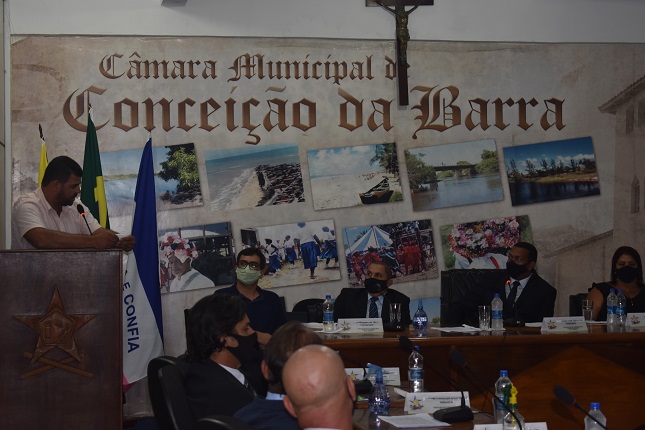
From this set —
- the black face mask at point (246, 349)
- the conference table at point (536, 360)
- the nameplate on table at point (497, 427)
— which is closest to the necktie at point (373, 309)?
the conference table at point (536, 360)

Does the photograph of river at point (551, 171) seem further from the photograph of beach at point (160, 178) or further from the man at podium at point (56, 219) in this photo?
the man at podium at point (56, 219)

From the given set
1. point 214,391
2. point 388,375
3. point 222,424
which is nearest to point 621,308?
point 388,375

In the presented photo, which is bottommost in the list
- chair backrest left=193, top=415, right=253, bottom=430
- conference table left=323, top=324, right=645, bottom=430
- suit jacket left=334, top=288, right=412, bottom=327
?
conference table left=323, top=324, right=645, bottom=430

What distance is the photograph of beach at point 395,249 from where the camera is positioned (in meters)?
7.38

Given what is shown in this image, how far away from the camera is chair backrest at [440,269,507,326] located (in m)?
6.58

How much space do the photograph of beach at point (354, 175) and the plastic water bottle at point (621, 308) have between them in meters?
2.03

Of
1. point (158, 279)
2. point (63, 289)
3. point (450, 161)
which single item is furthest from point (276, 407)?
point (450, 161)

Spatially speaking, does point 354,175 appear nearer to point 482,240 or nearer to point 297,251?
point 297,251

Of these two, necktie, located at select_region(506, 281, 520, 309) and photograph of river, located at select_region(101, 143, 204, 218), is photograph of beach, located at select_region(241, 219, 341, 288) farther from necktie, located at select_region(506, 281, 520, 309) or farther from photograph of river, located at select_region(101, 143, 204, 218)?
necktie, located at select_region(506, 281, 520, 309)

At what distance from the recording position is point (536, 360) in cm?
540

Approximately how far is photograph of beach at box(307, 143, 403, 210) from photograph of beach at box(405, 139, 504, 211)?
17cm

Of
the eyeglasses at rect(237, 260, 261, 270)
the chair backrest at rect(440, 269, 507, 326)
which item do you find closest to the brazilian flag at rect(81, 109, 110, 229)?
the eyeglasses at rect(237, 260, 261, 270)

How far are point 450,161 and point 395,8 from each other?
53.8 inches

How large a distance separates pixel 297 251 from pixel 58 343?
3353 mm
